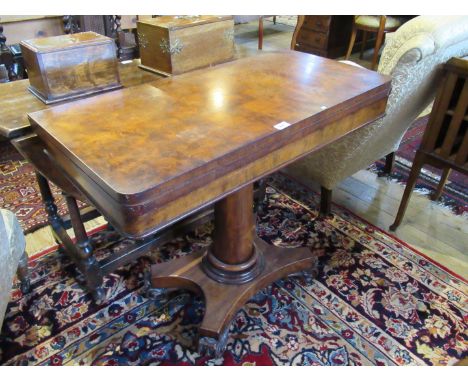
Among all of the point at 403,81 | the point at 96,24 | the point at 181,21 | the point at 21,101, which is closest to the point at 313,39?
the point at 96,24

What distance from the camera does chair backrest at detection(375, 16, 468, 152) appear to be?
4.59 feet

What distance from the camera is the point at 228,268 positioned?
4.93 feet

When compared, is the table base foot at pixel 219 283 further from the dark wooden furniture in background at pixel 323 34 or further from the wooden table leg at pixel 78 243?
the dark wooden furniture in background at pixel 323 34

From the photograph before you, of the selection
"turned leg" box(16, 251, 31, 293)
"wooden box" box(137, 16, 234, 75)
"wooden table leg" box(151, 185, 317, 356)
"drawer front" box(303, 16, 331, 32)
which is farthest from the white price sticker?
"drawer front" box(303, 16, 331, 32)

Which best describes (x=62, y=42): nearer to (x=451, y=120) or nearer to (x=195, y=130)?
(x=195, y=130)

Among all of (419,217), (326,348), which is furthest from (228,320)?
Answer: (419,217)

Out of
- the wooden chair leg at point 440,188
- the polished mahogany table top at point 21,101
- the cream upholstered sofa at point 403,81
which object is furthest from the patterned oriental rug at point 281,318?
the polished mahogany table top at point 21,101

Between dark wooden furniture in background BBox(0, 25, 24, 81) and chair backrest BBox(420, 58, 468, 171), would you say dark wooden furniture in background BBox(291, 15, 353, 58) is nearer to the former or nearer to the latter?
dark wooden furniture in background BBox(0, 25, 24, 81)

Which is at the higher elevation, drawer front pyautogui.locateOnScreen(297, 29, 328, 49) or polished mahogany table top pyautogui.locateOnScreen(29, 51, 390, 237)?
polished mahogany table top pyautogui.locateOnScreen(29, 51, 390, 237)

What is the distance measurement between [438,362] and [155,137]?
1.21 m

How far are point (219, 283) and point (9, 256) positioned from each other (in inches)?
27.9

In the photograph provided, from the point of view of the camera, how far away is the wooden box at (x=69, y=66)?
123cm

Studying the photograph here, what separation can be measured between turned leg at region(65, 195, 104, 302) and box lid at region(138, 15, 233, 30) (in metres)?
0.68

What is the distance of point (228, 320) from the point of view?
1.40 metres
